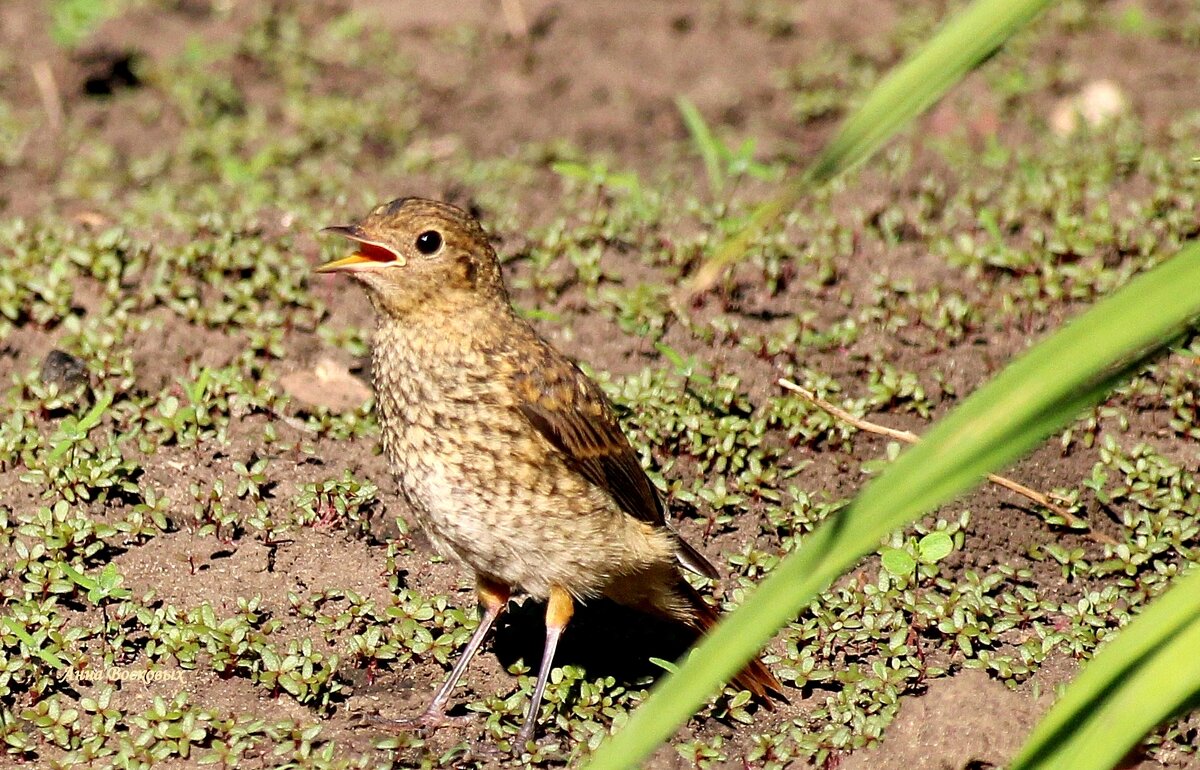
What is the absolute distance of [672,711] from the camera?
7.51 feet

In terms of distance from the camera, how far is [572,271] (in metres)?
6.62

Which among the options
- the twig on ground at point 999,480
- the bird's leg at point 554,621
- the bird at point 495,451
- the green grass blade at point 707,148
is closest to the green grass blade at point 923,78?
the bird at point 495,451

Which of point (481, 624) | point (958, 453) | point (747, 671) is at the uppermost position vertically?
point (958, 453)

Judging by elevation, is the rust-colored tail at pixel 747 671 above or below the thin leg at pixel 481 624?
above

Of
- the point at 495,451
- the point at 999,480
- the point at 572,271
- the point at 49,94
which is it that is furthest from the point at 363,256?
the point at 49,94

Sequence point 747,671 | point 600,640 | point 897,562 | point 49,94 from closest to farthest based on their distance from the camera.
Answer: point 747,671 → point 897,562 → point 600,640 → point 49,94

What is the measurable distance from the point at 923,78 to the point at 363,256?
2.78 meters

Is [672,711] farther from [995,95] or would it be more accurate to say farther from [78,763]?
[995,95]

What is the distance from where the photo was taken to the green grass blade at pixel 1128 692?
2371 mm

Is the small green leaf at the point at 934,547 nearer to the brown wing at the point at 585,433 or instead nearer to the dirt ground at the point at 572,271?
the dirt ground at the point at 572,271

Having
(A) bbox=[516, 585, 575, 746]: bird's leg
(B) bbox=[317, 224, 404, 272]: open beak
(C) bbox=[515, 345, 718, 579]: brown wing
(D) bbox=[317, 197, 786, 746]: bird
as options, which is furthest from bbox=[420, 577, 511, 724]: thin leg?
(B) bbox=[317, 224, 404, 272]: open beak

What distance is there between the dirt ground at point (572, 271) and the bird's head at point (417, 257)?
0.97 metres

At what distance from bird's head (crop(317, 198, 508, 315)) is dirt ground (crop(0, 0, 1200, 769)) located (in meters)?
0.97

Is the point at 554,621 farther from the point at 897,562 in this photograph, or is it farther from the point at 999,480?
the point at 999,480
